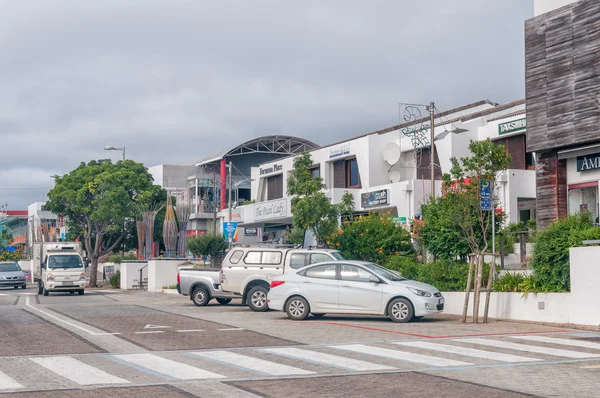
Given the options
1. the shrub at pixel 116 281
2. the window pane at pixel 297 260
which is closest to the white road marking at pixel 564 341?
the window pane at pixel 297 260

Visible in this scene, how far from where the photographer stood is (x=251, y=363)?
11.7 meters

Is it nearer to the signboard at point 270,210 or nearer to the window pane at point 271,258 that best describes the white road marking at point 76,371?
the window pane at point 271,258

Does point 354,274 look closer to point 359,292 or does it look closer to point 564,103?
point 359,292


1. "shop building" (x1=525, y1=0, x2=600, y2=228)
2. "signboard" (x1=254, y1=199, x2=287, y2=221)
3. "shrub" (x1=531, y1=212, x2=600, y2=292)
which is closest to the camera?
"shrub" (x1=531, y1=212, x2=600, y2=292)

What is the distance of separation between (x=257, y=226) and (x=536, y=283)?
40.3 metres

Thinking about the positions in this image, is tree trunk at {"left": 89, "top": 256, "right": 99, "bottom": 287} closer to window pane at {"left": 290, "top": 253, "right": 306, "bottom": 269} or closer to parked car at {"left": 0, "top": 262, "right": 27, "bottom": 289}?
parked car at {"left": 0, "top": 262, "right": 27, "bottom": 289}

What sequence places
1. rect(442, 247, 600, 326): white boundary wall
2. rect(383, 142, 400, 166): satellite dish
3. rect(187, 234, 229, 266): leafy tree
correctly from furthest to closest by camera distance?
1. rect(383, 142, 400, 166): satellite dish
2. rect(187, 234, 229, 266): leafy tree
3. rect(442, 247, 600, 326): white boundary wall

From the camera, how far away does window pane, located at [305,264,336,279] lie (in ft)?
63.9

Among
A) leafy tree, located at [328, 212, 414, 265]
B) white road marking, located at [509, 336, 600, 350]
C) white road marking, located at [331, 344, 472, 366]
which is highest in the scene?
leafy tree, located at [328, 212, 414, 265]

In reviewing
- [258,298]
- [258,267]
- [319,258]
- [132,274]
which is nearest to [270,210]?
[132,274]

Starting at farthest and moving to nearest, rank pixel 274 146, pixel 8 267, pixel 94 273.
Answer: pixel 274 146, pixel 94 273, pixel 8 267

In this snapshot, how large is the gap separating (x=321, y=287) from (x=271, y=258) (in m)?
4.32

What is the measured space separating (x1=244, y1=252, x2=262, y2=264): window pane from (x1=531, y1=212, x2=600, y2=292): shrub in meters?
8.14

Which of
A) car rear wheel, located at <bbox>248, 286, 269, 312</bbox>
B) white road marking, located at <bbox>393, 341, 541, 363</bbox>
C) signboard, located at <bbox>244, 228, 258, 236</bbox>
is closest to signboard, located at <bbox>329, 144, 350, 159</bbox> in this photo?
signboard, located at <bbox>244, 228, 258, 236</bbox>
